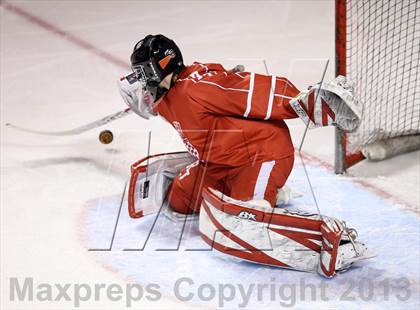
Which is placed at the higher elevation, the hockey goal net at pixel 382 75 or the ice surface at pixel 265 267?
the hockey goal net at pixel 382 75

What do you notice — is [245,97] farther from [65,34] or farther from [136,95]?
[65,34]

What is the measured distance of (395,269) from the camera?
2289 mm

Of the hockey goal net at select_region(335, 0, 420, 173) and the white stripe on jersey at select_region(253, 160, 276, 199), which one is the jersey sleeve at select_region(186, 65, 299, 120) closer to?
the white stripe on jersey at select_region(253, 160, 276, 199)

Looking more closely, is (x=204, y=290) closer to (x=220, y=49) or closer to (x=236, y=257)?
(x=236, y=257)

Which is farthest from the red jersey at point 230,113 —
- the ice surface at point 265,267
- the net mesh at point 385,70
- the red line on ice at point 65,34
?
the red line on ice at point 65,34

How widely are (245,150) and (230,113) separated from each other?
12 cm

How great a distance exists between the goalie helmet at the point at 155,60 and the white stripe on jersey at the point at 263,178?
373 millimetres

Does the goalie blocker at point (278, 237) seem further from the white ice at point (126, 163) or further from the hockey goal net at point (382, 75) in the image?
the hockey goal net at point (382, 75)

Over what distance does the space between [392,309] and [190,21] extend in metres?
2.55

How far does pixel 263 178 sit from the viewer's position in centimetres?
239

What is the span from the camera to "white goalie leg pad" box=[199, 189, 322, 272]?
2229 mm

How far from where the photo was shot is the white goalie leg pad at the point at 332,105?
2.15 metres

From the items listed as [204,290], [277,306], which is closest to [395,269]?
[277,306]

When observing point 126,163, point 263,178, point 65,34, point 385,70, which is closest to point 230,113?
point 263,178
